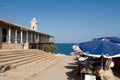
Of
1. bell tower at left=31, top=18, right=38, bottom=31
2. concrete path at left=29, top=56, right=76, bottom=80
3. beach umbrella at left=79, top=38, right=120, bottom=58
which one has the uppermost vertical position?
bell tower at left=31, top=18, right=38, bottom=31

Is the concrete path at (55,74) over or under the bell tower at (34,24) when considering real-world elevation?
under

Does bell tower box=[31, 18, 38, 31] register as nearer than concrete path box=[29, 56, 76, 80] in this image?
No

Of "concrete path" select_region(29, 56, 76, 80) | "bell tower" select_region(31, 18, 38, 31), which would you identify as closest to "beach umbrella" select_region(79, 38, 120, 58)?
"concrete path" select_region(29, 56, 76, 80)

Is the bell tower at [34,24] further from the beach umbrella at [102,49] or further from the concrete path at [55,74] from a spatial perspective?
the beach umbrella at [102,49]

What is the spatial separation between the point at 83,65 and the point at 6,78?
13.8ft

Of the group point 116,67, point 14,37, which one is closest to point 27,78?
point 116,67

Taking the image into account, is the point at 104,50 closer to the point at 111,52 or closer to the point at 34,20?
the point at 111,52

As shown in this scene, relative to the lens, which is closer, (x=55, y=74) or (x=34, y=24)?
(x=55, y=74)

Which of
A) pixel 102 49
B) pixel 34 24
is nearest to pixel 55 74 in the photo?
pixel 102 49

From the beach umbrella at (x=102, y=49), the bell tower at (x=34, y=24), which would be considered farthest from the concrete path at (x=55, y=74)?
the bell tower at (x=34, y=24)

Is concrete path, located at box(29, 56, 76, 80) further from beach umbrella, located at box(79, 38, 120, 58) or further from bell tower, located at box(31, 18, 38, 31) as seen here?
bell tower, located at box(31, 18, 38, 31)

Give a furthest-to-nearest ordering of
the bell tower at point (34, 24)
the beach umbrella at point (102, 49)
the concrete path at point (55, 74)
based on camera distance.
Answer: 1. the bell tower at point (34, 24)
2. the concrete path at point (55, 74)
3. the beach umbrella at point (102, 49)

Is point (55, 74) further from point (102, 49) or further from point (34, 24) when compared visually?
point (34, 24)

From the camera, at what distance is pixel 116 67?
13.4 metres
